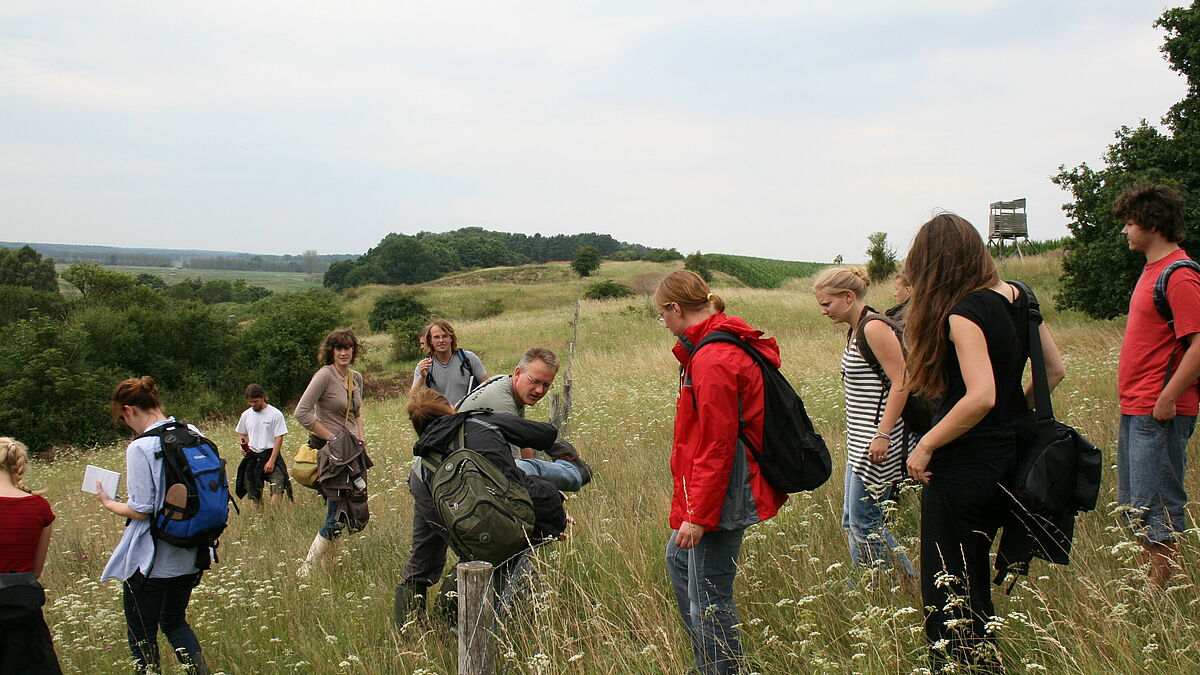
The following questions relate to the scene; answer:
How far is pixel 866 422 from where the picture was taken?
157 inches

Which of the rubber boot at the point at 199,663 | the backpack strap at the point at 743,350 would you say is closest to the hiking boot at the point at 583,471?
the backpack strap at the point at 743,350

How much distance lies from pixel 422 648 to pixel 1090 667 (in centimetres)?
309

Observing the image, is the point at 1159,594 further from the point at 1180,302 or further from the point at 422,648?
the point at 422,648

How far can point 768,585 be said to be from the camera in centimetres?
407

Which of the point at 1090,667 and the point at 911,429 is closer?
the point at 1090,667

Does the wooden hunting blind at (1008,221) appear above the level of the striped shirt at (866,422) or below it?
above

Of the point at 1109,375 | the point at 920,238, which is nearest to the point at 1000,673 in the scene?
the point at 920,238

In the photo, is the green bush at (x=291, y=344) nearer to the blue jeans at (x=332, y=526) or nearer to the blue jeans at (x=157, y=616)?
the blue jeans at (x=332, y=526)

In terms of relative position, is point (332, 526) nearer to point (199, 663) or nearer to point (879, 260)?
point (199, 663)

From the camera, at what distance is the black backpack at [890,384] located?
3.66m

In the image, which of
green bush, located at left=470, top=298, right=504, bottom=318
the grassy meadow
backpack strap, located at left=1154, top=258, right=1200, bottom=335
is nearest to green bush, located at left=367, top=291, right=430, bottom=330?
green bush, located at left=470, top=298, right=504, bottom=318

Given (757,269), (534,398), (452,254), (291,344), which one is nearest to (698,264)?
(757,269)

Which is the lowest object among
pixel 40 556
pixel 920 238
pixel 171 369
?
pixel 171 369

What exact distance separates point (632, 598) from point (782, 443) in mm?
1398
